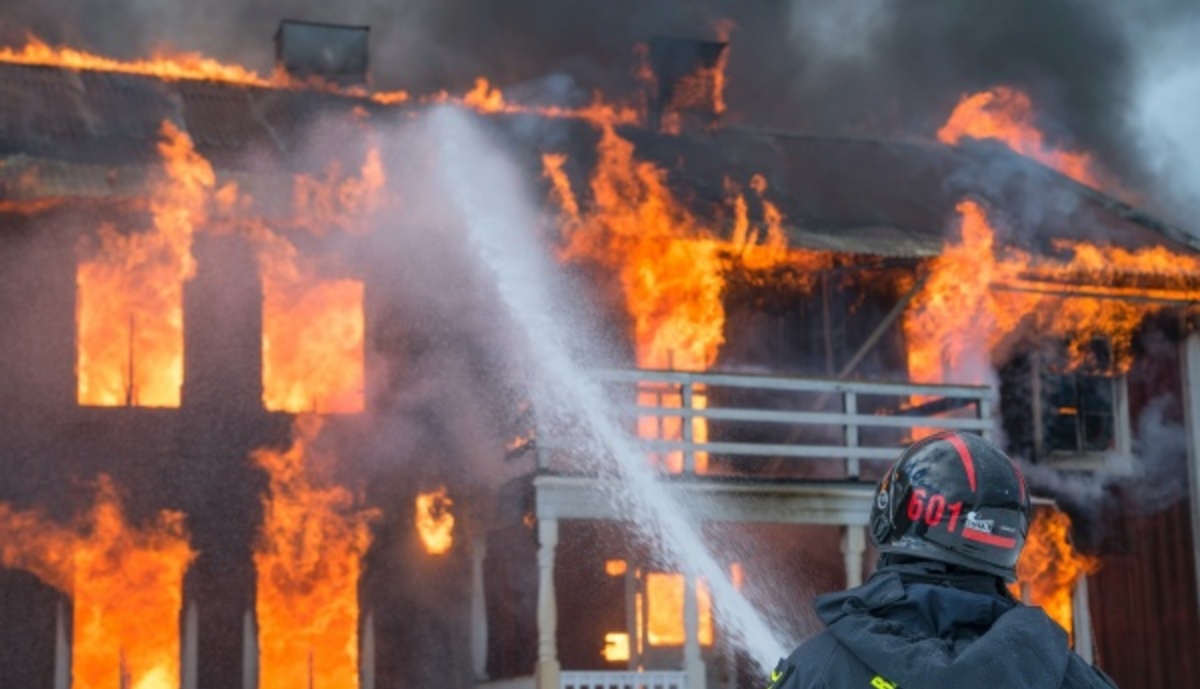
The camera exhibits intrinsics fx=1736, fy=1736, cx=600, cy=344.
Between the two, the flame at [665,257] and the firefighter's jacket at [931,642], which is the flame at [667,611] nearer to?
the flame at [665,257]

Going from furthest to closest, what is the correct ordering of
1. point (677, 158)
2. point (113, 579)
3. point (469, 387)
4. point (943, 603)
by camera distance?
point (677, 158) → point (469, 387) → point (113, 579) → point (943, 603)

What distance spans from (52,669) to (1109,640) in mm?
11192

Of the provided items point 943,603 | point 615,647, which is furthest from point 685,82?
point 943,603

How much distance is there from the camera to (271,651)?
54.4ft

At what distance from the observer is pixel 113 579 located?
16.1 m

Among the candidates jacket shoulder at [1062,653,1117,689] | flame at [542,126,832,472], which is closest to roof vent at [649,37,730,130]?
flame at [542,126,832,472]

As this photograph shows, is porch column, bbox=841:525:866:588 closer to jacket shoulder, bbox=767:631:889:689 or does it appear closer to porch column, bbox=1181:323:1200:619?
porch column, bbox=1181:323:1200:619

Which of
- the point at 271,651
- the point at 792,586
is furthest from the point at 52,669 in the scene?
the point at 792,586

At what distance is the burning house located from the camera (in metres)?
16.0

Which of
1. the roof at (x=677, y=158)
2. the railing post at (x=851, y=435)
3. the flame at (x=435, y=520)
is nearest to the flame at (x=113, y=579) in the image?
the flame at (x=435, y=520)

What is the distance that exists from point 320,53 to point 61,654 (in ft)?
25.1

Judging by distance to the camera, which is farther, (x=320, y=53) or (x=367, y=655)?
(x=320, y=53)

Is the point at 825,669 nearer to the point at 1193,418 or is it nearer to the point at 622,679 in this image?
the point at 622,679

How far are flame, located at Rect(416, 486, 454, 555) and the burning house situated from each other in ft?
0.10
